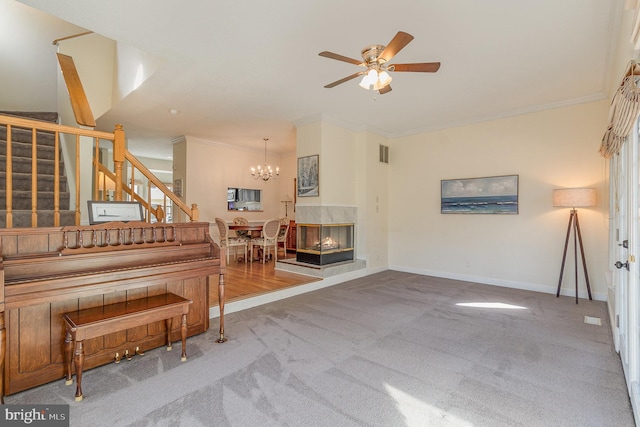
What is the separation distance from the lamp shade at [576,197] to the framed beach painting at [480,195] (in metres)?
0.78

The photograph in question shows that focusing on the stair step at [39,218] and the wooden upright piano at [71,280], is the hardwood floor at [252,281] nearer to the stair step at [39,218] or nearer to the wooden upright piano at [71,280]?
the wooden upright piano at [71,280]

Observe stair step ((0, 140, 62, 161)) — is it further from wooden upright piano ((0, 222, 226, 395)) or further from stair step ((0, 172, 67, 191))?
wooden upright piano ((0, 222, 226, 395))

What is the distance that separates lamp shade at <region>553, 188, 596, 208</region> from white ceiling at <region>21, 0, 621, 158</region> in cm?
139

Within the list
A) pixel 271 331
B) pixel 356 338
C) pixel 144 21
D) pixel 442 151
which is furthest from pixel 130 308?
pixel 442 151

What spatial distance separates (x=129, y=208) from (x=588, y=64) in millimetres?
5164

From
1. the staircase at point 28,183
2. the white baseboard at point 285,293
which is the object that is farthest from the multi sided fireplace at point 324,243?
the staircase at point 28,183

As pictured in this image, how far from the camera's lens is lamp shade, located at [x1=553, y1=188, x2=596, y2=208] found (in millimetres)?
4051

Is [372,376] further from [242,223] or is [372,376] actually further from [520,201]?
[242,223]

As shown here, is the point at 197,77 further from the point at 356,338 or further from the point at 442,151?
the point at 442,151

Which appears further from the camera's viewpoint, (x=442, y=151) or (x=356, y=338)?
(x=442, y=151)

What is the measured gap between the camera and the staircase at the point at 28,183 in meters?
3.11

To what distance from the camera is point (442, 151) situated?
229 inches

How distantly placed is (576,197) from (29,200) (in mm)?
6954

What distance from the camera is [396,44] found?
7.63 feet
